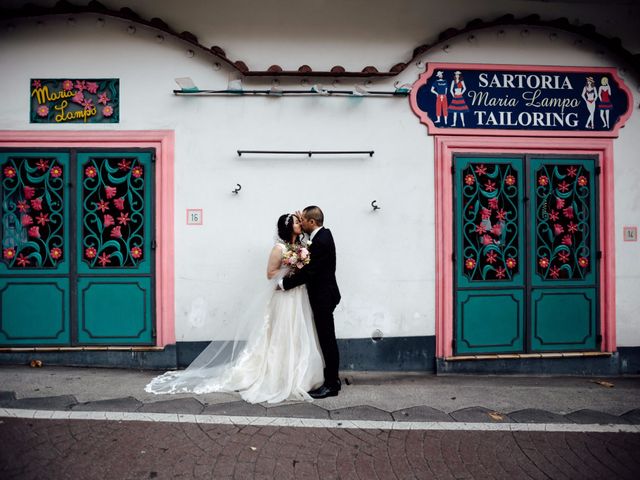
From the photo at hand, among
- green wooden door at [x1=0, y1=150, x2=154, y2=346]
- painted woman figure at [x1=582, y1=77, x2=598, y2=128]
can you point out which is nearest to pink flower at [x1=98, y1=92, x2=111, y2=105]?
green wooden door at [x1=0, y1=150, x2=154, y2=346]

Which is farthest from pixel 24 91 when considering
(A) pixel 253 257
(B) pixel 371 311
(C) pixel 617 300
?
(C) pixel 617 300

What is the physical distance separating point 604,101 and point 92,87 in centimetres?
726

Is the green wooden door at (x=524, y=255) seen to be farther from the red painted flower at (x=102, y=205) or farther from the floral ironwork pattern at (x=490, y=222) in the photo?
the red painted flower at (x=102, y=205)

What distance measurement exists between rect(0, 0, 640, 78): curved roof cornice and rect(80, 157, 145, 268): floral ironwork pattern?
183cm

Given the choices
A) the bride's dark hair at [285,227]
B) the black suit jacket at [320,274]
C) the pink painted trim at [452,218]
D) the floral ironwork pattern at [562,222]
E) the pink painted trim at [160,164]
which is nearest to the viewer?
the black suit jacket at [320,274]

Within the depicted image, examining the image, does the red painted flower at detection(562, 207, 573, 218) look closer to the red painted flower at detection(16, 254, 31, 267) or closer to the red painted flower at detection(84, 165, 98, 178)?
the red painted flower at detection(84, 165, 98, 178)

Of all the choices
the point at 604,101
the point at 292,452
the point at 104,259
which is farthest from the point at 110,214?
the point at 604,101

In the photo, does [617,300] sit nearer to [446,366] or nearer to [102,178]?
[446,366]

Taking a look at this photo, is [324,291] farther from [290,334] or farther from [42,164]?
[42,164]

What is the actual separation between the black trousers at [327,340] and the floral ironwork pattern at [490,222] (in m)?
2.28

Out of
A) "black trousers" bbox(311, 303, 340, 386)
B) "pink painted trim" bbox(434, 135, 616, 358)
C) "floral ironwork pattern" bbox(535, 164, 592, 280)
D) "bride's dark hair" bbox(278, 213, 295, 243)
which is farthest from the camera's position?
"floral ironwork pattern" bbox(535, 164, 592, 280)

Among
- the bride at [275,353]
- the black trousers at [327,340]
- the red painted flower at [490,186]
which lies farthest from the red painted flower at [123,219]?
the red painted flower at [490,186]

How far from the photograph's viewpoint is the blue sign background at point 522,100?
20.0ft

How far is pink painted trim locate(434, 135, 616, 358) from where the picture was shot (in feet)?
19.8
